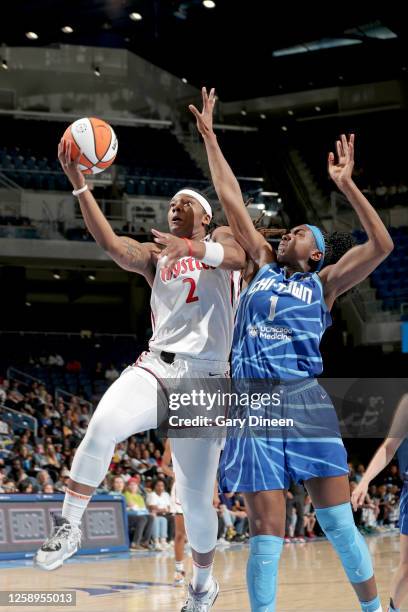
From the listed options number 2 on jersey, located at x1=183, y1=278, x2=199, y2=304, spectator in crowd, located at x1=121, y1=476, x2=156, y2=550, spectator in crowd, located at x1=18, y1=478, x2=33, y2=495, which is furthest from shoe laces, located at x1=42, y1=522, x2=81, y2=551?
spectator in crowd, located at x1=121, y1=476, x2=156, y2=550

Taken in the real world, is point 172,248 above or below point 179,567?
above

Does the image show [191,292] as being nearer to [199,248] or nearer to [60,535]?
[199,248]

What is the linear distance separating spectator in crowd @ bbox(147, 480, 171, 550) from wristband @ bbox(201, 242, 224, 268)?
11773 mm

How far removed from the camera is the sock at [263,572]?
500 centimetres

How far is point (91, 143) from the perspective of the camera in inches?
232

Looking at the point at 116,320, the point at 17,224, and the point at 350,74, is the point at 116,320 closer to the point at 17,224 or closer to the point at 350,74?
the point at 17,224

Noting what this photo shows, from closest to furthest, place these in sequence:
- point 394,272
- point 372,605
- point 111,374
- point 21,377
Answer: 1. point 372,605
2. point 21,377
3. point 111,374
4. point 394,272

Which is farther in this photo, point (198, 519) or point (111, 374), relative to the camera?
point (111, 374)

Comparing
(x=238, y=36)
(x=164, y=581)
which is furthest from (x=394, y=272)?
(x=164, y=581)

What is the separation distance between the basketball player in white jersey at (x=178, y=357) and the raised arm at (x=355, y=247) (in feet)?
1.90

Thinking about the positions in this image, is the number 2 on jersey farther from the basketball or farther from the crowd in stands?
the crowd in stands

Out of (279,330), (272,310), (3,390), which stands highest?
(272,310)

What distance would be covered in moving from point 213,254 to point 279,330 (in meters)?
0.61

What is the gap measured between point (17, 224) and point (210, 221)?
56.5 feet
